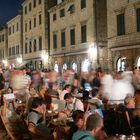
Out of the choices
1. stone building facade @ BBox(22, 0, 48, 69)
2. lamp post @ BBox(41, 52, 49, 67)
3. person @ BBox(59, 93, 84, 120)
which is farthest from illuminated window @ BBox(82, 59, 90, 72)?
person @ BBox(59, 93, 84, 120)

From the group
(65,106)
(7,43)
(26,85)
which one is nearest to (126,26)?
(26,85)

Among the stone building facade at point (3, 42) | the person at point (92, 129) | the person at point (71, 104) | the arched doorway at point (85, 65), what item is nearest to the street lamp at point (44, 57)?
the arched doorway at point (85, 65)

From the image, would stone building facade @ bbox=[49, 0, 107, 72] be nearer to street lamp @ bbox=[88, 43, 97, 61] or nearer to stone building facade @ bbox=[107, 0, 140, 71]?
street lamp @ bbox=[88, 43, 97, 61]

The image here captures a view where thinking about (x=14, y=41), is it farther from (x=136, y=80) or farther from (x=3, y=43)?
(x=136, y=80)

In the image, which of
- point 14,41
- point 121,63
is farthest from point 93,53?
point 14,41

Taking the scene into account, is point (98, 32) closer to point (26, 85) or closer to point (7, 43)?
point (26, 85)

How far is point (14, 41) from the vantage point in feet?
173

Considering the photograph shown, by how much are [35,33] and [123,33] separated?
1979 centimetres

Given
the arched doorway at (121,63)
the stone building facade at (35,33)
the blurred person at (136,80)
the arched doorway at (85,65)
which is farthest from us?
the stone building facade at (35,33)

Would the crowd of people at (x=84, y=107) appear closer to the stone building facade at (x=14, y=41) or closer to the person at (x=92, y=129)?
the person at (x=92, y=129)

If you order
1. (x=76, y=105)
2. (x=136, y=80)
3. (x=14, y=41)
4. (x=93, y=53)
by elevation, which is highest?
(x=14, y=41)

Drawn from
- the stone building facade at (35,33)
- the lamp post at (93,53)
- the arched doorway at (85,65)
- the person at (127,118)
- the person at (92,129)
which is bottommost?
the person at (127,118)

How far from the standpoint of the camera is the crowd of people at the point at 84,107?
6.58 m

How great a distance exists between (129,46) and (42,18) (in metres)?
18.1
